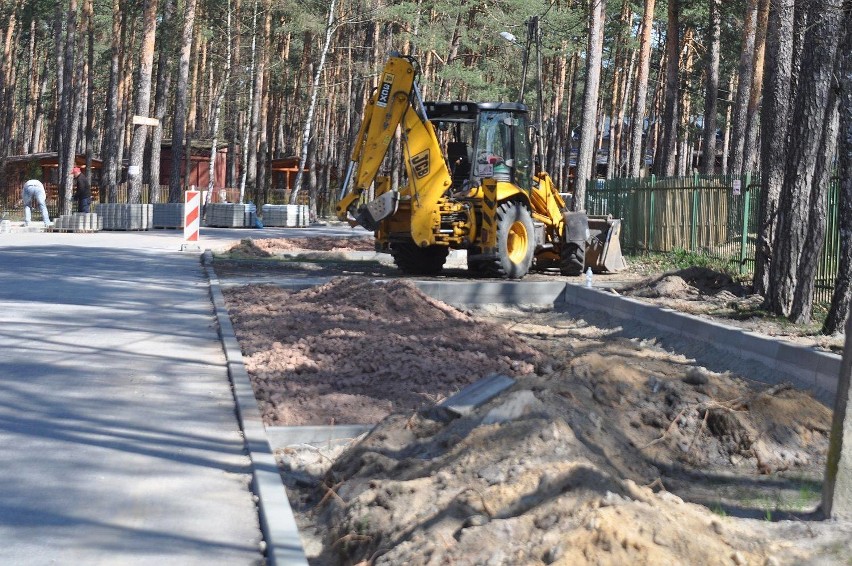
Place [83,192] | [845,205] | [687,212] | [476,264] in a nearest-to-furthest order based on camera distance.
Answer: [845,205] < [476,264] < [687,212] < [83,192]

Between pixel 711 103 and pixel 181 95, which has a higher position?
pixel 711 103

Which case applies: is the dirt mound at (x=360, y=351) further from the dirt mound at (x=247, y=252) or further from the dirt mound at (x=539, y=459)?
the dirt mound at (x=247, y=252)

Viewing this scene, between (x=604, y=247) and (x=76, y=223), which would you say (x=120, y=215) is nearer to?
(x=76, y=223)

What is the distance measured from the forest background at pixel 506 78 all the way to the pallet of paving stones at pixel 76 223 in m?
2.42

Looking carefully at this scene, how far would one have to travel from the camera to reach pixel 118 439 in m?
7.55

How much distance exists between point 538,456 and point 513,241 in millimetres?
15400

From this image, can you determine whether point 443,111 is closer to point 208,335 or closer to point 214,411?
point 208,335

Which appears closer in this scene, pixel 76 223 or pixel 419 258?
pixel 419 258

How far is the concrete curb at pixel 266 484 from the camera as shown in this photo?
17.2ft

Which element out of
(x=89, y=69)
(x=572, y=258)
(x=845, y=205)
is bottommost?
(x=572, y=258)

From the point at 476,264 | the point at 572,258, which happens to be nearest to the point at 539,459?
the point at 476,264

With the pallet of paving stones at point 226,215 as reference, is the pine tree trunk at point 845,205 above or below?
above

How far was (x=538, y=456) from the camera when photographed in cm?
576

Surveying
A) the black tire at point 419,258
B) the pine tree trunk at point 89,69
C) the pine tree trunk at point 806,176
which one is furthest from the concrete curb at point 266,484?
Answer: the pine tree trunk at point 89,69
